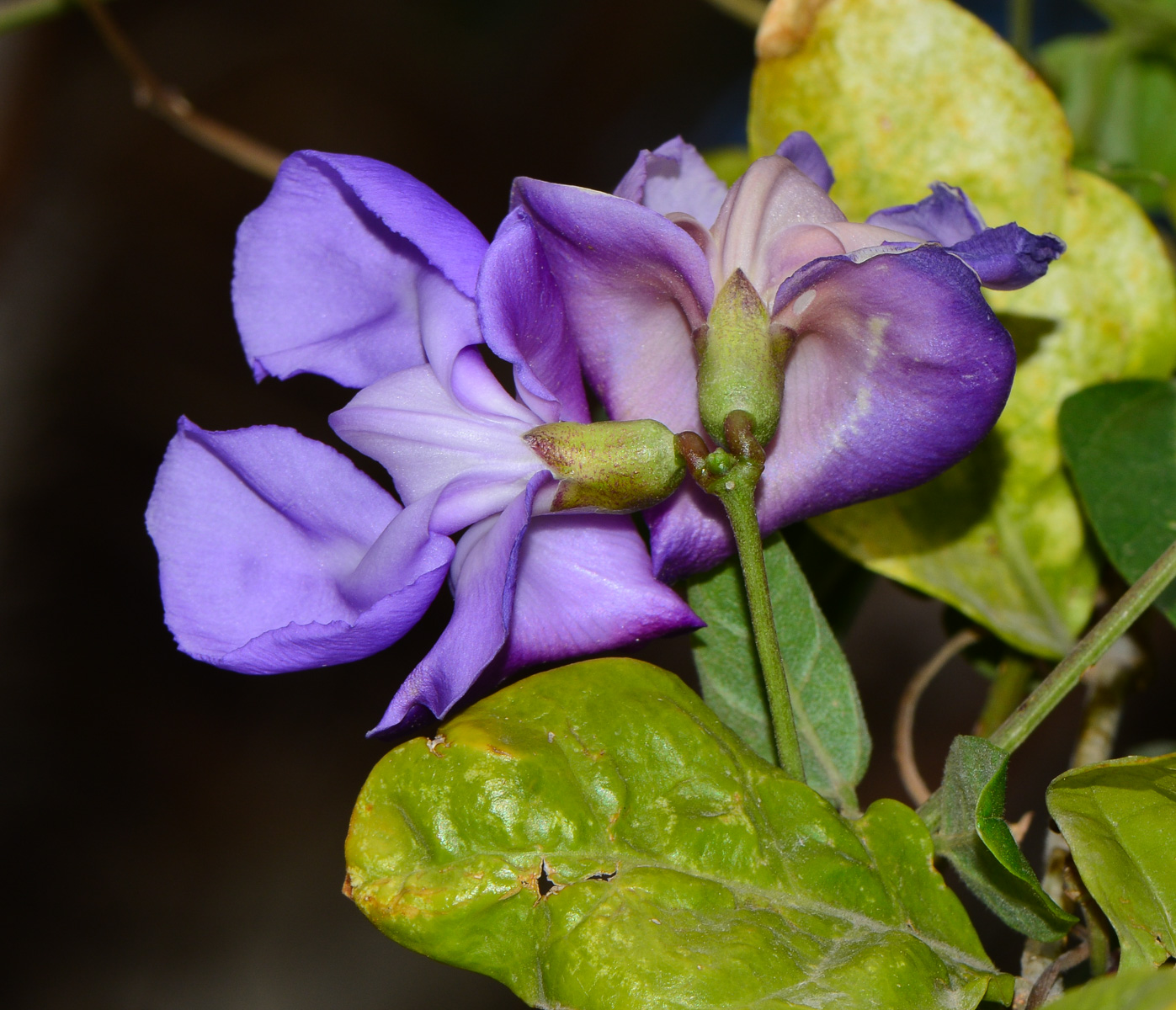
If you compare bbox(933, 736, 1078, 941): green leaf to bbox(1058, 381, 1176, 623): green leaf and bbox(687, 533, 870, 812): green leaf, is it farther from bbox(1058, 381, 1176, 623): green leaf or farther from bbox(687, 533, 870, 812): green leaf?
bbox(1058, 381, 1176, 623): green leaf

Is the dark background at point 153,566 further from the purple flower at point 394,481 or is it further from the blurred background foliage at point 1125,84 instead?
the purple flower at point 394,481

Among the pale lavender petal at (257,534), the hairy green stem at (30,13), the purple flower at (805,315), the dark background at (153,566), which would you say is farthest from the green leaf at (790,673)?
the dark background at (153,566)

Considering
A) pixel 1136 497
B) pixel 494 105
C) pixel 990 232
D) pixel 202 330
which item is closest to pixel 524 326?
pixel 990 232

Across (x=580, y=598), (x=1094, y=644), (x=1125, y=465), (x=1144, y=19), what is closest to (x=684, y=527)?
(x=580, y=598)

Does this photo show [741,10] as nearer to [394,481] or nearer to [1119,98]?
[1119,98]

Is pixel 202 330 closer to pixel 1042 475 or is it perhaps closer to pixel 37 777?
pixel 37 777

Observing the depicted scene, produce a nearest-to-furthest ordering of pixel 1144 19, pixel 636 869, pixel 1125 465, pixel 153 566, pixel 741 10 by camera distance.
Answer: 1. pixel 636 869
2. pixel 1125 465
3. pixel 1144 19
4. pixel 741 10
5. pixel 153 566

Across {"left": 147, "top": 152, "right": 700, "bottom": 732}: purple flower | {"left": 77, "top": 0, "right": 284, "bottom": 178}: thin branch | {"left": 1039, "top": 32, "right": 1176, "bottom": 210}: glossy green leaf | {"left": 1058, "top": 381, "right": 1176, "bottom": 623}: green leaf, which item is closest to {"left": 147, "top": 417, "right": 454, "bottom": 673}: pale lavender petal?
{"left": 147, "top": 152, "right": 700, "bottom": 732}: purple flower
